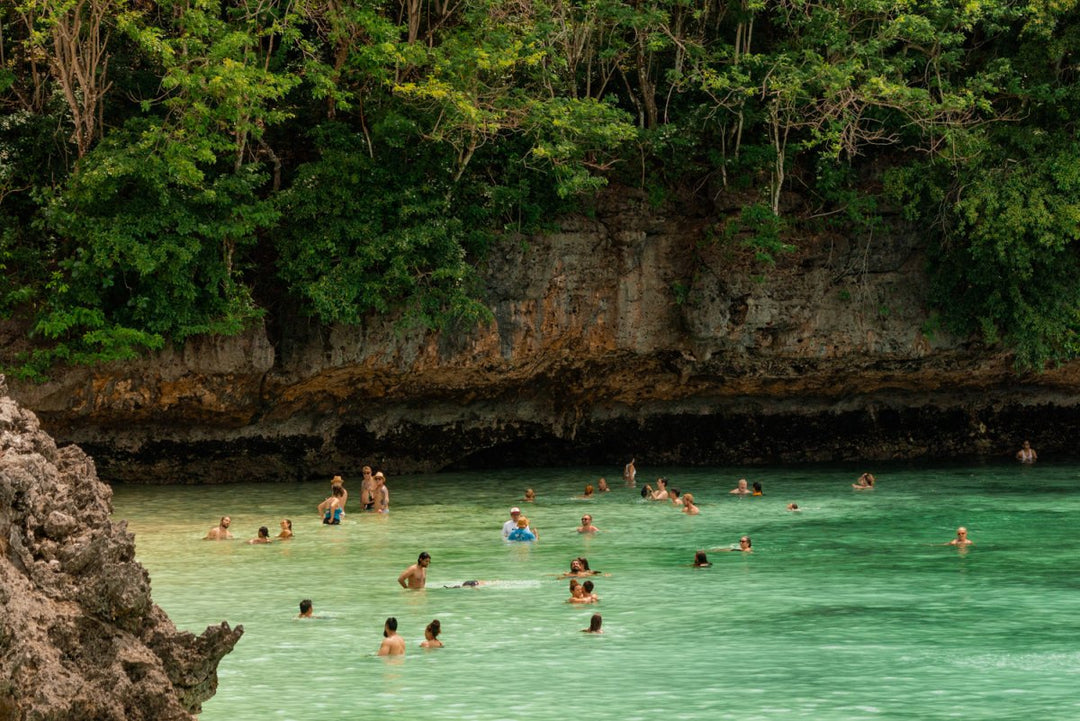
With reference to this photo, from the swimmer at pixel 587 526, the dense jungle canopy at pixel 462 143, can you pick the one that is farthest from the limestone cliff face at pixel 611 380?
the swimmer at pixel 587 526

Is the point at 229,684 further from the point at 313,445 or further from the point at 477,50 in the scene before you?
the point at 313,445

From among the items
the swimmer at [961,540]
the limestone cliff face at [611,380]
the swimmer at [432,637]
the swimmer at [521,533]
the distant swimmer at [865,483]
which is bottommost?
the swimmer at [432,637]

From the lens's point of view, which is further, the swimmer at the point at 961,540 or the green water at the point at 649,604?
the swimmer at the point at 961,540

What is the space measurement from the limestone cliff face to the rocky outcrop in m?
17.2

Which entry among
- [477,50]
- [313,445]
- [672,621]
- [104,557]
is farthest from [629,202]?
[104,557]

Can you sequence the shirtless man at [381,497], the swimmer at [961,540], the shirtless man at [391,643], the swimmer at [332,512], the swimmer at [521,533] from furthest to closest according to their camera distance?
the shirtless man at [381,497], the swimmer at [332,512], the swimmer at [521,533], the swimmer at [961,540], the shirtless man at [391,643]

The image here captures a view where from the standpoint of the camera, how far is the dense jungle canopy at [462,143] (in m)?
25.3

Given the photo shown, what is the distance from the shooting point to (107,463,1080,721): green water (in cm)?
1284

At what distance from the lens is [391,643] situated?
14.6 metres

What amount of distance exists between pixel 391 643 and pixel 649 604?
4.01 metres

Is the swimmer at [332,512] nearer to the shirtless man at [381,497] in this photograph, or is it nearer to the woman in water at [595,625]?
the shirtless man at [381,497]

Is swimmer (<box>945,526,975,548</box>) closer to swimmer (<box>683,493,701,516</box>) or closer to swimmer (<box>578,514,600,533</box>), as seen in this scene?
swimmer (<box>683,493,701,516</box>)

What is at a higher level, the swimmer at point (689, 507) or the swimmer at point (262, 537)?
the swimmer at point (689, 507)

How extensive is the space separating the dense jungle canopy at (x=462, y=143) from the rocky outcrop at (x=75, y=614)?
49.9ft
